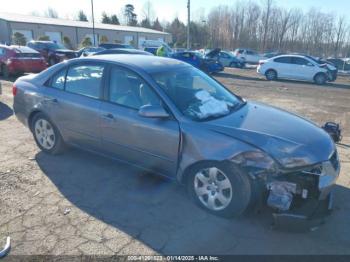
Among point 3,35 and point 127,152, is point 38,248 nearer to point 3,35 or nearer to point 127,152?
point 127,152

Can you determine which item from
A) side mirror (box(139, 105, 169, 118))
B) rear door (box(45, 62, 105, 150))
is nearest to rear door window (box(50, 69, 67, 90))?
rear door (box(45, 62, 105, 150))

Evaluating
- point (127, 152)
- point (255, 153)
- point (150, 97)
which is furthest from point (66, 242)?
point (255, 153)

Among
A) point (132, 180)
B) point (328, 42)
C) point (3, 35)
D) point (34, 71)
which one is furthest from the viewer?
point (328, 42)

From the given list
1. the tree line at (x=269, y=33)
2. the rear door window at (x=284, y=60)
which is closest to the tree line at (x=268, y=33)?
the tree line at (x=269, y=33)

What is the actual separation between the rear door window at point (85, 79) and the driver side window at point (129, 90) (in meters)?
0.23

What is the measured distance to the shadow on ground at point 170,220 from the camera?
9.42 feet

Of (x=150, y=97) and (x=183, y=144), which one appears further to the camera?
(x=150, y=97)

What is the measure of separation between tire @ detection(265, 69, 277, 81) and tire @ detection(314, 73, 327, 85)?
2.14 meters

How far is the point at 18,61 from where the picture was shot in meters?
12.8

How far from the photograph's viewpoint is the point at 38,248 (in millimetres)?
2783

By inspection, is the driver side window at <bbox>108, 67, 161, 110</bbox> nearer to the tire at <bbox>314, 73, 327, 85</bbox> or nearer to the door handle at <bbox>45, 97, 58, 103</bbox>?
the door handle at <bbox>45, 97, 58, 103</bbox>

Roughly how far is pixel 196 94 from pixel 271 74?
14.8 metres

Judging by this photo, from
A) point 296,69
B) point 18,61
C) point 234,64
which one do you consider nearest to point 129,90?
point 18,61

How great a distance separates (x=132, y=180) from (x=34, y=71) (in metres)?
11.4
